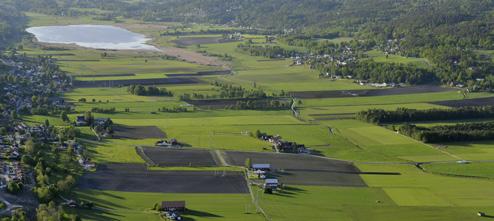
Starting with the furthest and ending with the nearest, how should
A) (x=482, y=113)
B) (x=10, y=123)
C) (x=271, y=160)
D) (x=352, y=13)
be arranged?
(x=352, y=13)
(x=482, y=113)
(x=10, y=123)
(x=271, y=160)

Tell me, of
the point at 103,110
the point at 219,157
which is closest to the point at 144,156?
the point at 219,157

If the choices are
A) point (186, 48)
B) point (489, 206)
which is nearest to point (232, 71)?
point (186, 48)

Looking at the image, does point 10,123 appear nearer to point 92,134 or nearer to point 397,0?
point 92,134

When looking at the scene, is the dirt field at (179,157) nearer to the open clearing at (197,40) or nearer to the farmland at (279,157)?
the farmland at (279,157)

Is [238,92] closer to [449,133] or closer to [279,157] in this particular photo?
[279,157]

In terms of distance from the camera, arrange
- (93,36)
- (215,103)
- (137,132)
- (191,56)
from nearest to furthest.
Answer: (137,132) < (215,103) < (191,56) < (93,36)

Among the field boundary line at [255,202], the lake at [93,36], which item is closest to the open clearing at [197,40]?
the lake at [93,36]

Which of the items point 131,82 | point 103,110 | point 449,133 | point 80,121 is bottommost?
point 80,121
